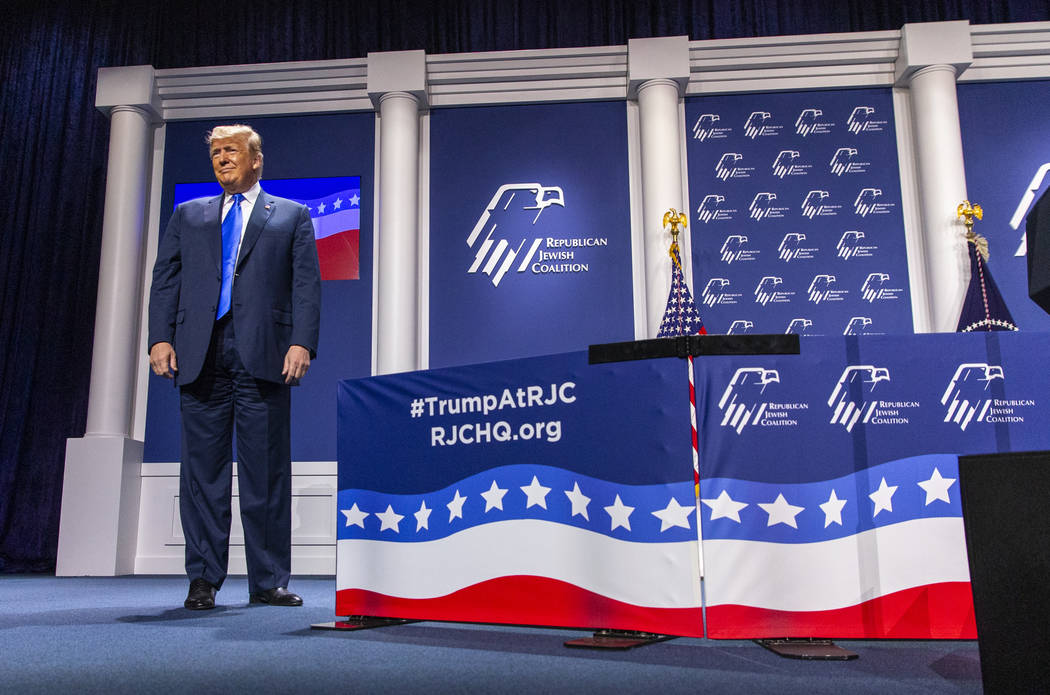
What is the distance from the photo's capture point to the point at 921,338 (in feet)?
6.31

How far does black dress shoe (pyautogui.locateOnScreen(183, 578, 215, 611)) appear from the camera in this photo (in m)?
2.53

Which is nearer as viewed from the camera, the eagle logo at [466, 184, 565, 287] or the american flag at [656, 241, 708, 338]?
the american flag at [656, 241, 708, 338]

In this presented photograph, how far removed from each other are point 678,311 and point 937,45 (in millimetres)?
2315

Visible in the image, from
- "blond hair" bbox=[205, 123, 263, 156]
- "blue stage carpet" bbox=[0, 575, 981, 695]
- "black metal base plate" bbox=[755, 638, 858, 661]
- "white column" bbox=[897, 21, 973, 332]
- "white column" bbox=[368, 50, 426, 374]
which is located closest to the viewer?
"blue stage carpet" bbox=[0, 575, 981, 695]

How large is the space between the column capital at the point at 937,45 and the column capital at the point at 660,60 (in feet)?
4.41

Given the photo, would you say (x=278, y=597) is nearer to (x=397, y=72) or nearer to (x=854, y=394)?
(x=854, y=394)

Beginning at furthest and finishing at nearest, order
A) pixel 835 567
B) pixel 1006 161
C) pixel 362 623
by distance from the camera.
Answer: pixel 1006 161 < pixel 362 623 < pixel 835 567

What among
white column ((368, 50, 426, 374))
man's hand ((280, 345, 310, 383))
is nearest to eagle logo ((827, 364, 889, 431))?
man's hand ((280, 345, 310, 383))

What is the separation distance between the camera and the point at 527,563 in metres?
2.00

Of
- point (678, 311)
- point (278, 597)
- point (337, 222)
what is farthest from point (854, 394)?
point (337, 222)

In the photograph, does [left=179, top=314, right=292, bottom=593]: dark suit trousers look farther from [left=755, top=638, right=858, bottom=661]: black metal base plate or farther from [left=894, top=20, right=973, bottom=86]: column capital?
[left=894, top=20, right=973, bottom=86]: column capital

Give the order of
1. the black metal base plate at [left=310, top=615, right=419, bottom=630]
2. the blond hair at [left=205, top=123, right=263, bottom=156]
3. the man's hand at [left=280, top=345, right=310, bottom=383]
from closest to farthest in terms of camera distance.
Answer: the black metal base plate at [left=310, top=615, right=419, bottom=630]
the man's hand at [left=280, top=345, right=310, bottom=383]
the blond hair at [left=205, top=123, right=263, bottom=156]

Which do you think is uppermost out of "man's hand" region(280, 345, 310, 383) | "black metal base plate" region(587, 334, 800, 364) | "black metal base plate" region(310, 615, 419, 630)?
"man's hand" region(280, 345, 310, 383)

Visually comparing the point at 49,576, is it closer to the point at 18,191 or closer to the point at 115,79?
the point at 18,191
